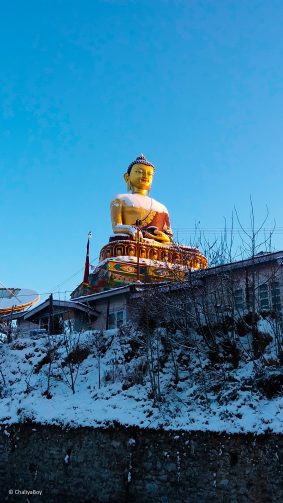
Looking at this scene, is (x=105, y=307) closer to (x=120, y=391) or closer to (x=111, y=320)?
(x=111, y=320)

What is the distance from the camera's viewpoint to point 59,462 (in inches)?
375

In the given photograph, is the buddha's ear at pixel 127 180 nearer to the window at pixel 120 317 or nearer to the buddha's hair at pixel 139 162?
the buddha's hair at pixel 139 162

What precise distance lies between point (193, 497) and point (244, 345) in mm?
3744

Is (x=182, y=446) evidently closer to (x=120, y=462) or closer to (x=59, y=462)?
(x=120, y=462)

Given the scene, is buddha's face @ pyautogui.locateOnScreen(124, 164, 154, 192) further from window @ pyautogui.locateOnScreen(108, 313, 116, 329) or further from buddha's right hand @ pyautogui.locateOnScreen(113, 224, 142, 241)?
window @ pyautogui.locateOnScreen(108, 313, 116, 329)

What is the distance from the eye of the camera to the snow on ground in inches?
328

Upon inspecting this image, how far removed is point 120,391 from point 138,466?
2.30 metres

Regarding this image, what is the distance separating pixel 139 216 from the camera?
31141 mm

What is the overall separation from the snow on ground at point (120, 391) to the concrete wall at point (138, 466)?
0.76 ft

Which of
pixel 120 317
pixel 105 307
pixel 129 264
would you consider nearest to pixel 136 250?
pixel 129 264

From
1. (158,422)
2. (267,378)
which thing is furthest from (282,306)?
(158,422)

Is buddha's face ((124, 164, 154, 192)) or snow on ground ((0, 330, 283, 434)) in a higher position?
buddha's face ((124, 164, 154, 192))

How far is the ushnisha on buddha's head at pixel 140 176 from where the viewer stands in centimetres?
3391

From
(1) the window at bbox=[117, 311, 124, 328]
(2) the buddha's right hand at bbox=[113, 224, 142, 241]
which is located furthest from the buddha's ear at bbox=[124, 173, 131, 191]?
(1) the window at bbox=[117, 311, 124, 328]
